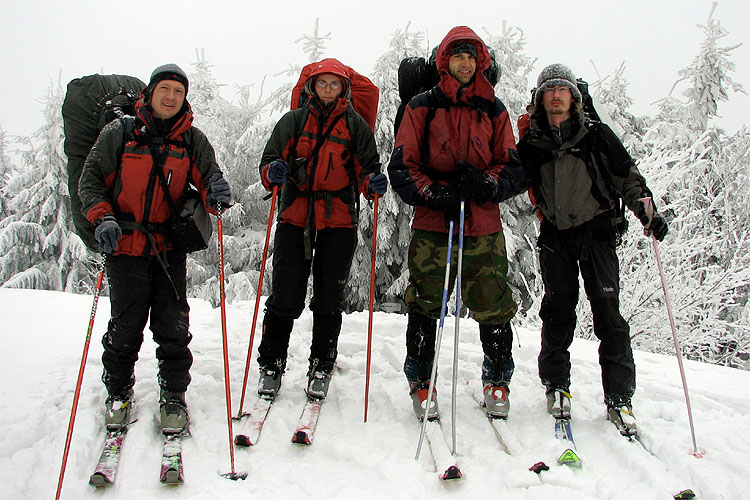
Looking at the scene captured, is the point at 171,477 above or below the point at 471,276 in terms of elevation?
below

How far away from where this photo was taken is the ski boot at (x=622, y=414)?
10.2 feet

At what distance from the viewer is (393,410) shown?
3.58m

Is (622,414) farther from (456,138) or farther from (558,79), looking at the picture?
(558,79)

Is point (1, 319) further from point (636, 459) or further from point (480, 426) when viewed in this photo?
point (636, 459)

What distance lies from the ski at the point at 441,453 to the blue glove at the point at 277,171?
201 centimetres

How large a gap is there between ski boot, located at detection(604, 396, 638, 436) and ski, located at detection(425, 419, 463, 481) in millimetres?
1196

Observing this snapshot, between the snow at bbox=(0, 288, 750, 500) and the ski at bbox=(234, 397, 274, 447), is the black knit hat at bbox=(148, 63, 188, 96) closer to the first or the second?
the snow at bbox=(0, 288, 750, 500)

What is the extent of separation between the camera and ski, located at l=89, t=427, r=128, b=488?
2467 millimetres

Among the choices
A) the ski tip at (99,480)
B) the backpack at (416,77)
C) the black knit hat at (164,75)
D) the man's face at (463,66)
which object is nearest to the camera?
the ski tip at (99,480)

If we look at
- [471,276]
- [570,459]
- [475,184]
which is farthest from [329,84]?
[570,459]

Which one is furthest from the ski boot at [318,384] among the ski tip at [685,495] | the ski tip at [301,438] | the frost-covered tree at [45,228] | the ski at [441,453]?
the frost-covered tree at [45,228]

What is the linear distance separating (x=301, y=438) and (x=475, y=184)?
198 cm

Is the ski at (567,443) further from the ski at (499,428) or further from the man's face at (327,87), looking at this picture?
the man's face at (327,87)

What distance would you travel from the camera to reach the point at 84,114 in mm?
3158
